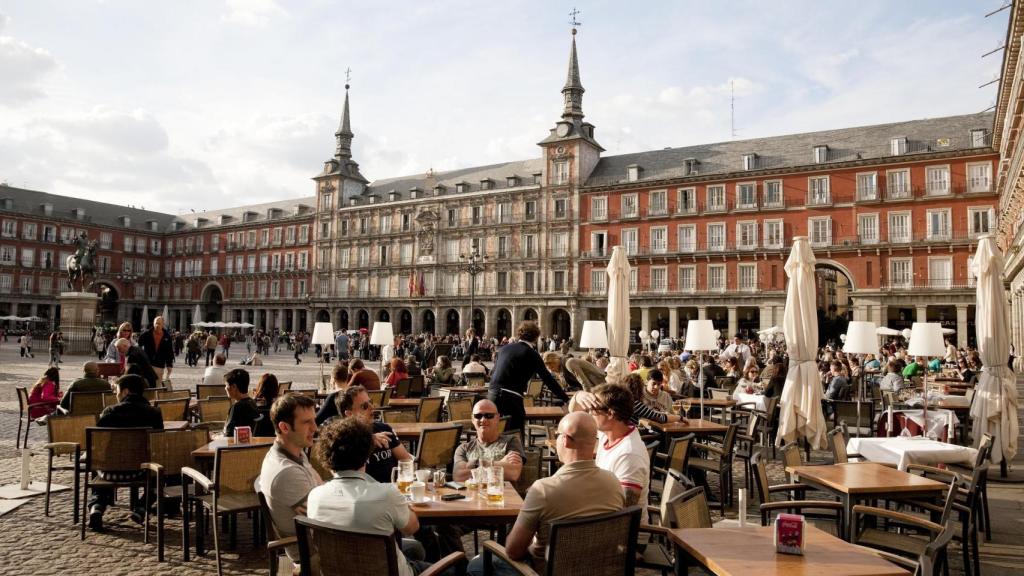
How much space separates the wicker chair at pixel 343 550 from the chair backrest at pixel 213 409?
5561 mm

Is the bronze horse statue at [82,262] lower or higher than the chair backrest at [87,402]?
higher

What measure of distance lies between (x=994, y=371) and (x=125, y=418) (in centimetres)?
1000

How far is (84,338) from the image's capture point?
2606 cm

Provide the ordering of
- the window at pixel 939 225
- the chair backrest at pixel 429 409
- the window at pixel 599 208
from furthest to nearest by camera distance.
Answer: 1. the window at pixel 599 208
2. the window at pixel 939 225
3. the chair backrest at pixel 429 409

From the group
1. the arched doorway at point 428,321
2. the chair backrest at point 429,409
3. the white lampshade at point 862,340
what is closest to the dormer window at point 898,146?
the white lampshade at point 862,340

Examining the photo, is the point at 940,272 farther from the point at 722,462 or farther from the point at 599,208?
the point at 722,462

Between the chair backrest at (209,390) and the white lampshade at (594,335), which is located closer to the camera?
the chair backrest at (209,390)

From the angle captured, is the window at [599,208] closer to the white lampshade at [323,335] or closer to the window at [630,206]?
the window at [630,206]

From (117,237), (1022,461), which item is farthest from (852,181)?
(117,237)

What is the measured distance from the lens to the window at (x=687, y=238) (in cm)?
3803

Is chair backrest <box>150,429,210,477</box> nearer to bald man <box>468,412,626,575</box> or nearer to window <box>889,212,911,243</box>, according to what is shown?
bald man <box>468,412,626,575</box>

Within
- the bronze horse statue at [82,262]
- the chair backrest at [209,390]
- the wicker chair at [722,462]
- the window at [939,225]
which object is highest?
the window at [939,225]

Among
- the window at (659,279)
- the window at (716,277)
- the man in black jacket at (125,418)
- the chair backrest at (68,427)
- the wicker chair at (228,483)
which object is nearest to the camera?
the wicker chair at (228,483)

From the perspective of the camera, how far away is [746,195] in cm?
3672
